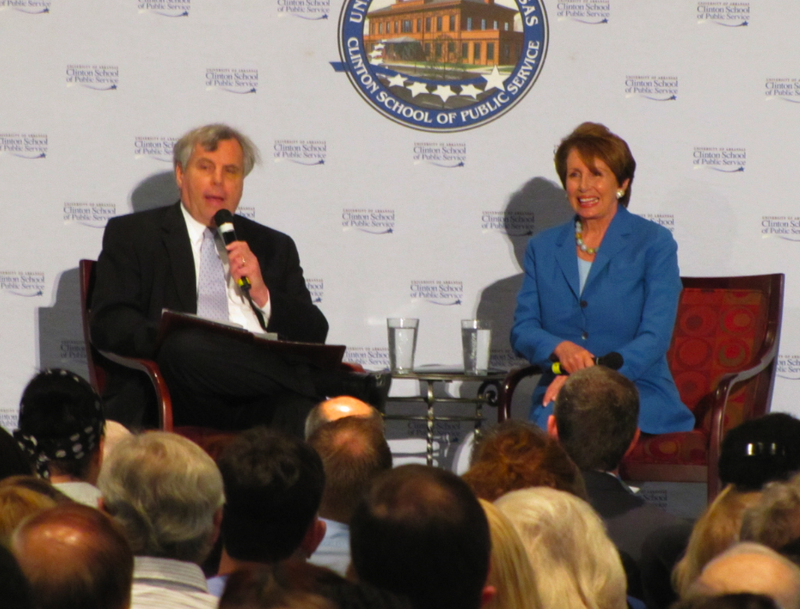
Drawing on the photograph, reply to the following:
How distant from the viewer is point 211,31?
459 cm

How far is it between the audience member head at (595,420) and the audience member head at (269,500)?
0.91 metres

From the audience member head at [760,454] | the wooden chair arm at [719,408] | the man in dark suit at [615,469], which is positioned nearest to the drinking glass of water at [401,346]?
the wooden chair arm at [719,408]

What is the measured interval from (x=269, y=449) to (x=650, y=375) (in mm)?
2333

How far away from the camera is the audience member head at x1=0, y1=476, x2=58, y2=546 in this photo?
1448mm

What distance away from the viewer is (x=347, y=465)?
199 centimetres

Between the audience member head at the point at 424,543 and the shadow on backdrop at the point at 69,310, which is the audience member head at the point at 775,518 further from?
the shadow on backdrop at the point at 69,310

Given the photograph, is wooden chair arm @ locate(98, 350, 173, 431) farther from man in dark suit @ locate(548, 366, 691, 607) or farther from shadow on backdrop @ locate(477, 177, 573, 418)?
shadow on backdrop @ locate(477, 177, 573, 418)

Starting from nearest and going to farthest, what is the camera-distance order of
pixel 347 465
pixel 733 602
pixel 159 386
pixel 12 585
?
pixel 12 585 → pixel 733 602 → pixel 347 465 → pixel 159 386

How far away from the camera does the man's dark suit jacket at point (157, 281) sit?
357 centimetres

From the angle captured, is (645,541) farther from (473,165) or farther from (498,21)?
(498,21)

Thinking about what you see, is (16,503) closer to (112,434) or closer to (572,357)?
(112,434)

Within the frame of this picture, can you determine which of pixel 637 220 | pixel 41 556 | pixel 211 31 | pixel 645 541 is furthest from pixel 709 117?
pixel 41 556

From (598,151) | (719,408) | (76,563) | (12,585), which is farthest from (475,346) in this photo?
(12,585)

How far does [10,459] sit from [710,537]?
1187 millimetres
